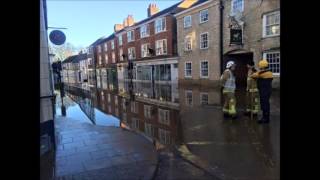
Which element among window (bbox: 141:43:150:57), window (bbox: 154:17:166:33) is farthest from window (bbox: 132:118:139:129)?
window (bbox: 141:43:150:57)

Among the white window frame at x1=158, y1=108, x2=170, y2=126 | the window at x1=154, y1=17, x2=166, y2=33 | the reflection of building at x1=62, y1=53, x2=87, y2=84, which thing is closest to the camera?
the white window frame at x1=158, y1=108, x2=170, y2=126

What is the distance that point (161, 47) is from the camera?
28.3 m

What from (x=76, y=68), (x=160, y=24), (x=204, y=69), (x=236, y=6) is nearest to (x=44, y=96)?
(x=236, y=6)

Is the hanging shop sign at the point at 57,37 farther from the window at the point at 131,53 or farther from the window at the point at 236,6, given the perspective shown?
the window at the point at 131,53

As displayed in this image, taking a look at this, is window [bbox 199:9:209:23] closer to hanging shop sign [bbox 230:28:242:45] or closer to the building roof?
hanging shop sign [bbox 230:28:242:45]

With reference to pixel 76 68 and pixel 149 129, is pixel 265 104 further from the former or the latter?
pixel 76 68

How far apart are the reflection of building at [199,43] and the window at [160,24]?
2697 millimetres

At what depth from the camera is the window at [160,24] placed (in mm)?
27578

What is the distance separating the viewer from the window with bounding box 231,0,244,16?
1829 centimetres

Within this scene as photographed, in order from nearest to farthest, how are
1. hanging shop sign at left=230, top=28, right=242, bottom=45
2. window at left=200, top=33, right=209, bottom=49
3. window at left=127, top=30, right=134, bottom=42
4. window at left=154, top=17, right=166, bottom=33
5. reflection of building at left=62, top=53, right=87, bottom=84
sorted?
1. hanging shop sign at left=230, top=28, right=242, bottom=45
2. window at left=200, top=33, right=209, bottom=49
3. window at left=154, top=17, right=166, bottom=33
4. window at left=127, top=30, right=134, bottom=42
5. reflection of building at left=62, top=53, right=87, bottom=84

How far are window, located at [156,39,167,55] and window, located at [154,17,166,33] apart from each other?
1.20 meters
